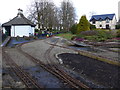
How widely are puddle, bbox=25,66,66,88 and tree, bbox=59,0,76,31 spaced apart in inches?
1839

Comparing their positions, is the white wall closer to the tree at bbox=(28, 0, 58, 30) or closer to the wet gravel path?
the tree at bbox=(28, 0, 58, 30)

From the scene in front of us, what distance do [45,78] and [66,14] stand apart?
49298mm

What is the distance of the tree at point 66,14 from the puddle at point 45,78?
46.7 metres

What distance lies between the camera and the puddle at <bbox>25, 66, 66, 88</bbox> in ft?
20.0

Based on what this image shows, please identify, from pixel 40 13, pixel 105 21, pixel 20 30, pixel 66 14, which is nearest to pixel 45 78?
pixel 20 30

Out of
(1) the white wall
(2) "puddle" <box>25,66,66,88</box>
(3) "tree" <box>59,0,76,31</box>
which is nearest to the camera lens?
(2) "puddle" <box>25,66,66,88</box>

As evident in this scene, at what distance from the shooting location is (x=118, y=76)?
22.4 feet

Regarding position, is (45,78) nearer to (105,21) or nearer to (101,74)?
(101,74)

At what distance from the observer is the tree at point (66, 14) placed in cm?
5403

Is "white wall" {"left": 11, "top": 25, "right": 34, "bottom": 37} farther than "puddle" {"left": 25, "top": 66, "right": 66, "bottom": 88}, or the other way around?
"white wall" {"left": 11, "top": 25, "right": 34, "bottom": 37}

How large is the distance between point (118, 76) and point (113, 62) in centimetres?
247

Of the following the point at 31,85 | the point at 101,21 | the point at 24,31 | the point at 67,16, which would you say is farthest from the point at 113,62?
the point at 101,21

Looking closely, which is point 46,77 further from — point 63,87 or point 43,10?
point 43,10

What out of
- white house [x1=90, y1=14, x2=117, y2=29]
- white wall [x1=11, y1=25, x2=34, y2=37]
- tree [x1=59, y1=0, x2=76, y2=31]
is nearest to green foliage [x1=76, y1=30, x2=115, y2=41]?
white wall [x1=11, y1=25, x2=34, y2=37]
